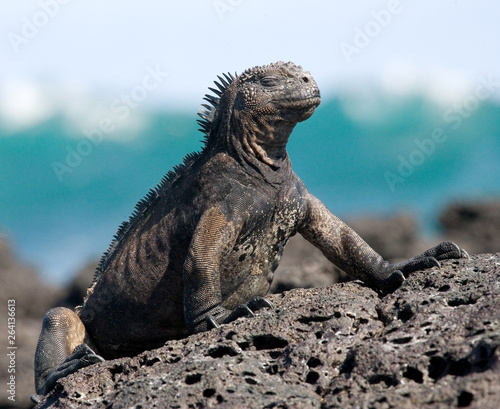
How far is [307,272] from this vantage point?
8.08 meters

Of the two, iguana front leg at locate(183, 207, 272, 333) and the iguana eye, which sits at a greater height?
the iguana eye

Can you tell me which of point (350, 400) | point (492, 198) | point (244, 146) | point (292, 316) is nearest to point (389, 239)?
point (492, 198)

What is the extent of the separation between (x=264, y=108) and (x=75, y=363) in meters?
1.99

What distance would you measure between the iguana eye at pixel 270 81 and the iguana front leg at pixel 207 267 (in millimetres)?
888

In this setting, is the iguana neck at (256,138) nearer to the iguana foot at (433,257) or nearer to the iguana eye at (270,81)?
the iguana eye at (270,81)

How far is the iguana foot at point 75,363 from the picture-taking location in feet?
14.4

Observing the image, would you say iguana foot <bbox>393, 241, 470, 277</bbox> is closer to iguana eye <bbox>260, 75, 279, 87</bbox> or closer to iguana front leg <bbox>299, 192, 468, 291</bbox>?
iguana front leg <bbox>299, 192, 468, 291</bbox>

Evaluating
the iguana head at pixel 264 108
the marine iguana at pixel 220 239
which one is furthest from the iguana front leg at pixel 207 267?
the iguana head at pixel 264 108

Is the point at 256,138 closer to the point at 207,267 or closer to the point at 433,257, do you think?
the point at 207,267

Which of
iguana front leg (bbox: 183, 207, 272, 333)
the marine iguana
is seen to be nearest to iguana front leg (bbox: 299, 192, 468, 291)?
the marine iguana

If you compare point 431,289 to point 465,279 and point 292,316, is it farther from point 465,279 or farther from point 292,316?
point 292,316

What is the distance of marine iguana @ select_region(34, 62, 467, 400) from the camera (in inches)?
188

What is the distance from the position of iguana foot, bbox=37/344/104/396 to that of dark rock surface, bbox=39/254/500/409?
0.49 feet

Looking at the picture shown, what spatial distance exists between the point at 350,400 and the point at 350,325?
0.75 m
